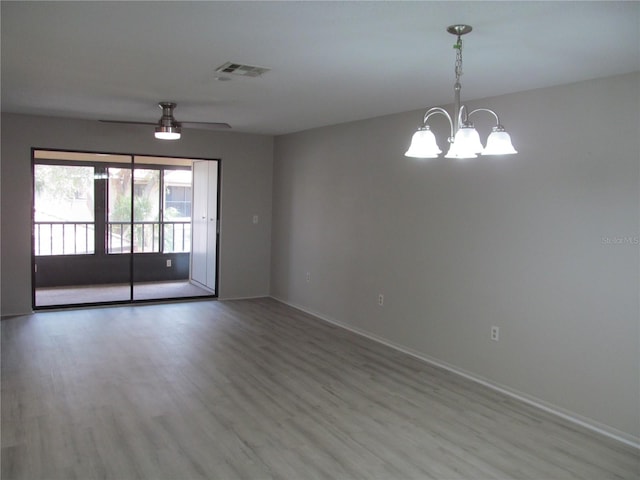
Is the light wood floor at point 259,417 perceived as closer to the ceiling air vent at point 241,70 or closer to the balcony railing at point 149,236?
the ceiling air vent at point 241,70

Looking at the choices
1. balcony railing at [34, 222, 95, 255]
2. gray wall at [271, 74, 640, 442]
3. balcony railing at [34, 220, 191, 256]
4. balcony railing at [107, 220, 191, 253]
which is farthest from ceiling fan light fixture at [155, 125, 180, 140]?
balcony railing at [34, 222, 95, 255]

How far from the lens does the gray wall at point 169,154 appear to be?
614 centimetres

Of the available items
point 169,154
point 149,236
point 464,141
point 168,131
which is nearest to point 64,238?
point 149,236

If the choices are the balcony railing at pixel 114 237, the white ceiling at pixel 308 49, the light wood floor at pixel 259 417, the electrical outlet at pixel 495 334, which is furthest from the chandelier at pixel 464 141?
the balcony railing at pixel 114 237

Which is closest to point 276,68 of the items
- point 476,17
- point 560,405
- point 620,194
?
point 476,17

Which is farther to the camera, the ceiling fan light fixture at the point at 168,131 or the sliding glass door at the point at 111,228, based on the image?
the sliding glass door at the point at 111,228

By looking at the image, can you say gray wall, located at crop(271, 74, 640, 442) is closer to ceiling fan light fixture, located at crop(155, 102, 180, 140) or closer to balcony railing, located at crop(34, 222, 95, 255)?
ceiling fan light fixture, located at crop(155, 102, 180, 140)

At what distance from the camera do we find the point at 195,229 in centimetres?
827

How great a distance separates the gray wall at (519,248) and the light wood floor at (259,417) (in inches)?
12.0

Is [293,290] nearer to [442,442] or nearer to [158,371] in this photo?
[158,371]

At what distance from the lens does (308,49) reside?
3084mm

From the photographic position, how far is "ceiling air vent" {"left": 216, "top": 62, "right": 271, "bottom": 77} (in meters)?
3.53

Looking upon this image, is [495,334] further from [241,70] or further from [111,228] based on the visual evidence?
[111,228]

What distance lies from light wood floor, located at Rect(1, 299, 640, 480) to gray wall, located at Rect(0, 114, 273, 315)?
108cm
